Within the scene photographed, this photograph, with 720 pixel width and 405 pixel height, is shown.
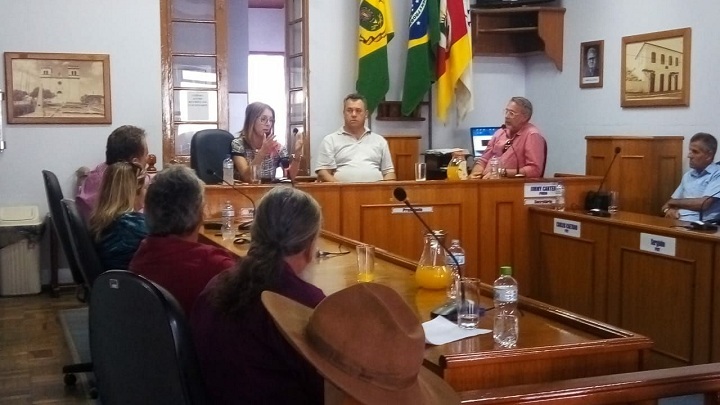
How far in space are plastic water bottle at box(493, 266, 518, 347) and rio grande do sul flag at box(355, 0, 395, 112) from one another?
4.67m

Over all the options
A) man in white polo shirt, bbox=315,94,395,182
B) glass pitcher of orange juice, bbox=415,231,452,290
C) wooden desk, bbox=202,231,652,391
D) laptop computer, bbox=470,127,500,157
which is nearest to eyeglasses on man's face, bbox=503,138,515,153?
man in white polo shirt, bbox=315,94,395,182

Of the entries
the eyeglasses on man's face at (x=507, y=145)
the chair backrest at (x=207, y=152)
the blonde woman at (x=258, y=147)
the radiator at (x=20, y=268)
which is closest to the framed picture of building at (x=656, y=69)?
the eyeglasses on man's face at (x=507, y=145)

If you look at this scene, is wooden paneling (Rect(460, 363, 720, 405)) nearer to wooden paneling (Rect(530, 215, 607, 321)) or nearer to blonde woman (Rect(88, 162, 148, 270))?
blonde woman (Rect(88, 162, 148, 270))

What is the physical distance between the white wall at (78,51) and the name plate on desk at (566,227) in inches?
118

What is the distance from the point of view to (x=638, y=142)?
18.2 feet

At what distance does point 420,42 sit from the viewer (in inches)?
265

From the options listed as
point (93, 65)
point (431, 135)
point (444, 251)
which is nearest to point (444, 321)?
point (444, 251)

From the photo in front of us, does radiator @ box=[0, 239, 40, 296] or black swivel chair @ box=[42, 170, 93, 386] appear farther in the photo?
radiator @ box=[0, 239, 40, 296]

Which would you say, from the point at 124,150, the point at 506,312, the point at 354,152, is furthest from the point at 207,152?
the point at 506,312

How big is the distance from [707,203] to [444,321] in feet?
11.1

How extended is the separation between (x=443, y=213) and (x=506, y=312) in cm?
286

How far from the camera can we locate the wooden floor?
3.64 m

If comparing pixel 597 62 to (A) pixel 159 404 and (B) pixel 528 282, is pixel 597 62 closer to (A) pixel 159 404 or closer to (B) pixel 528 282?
(B) pixel 528 282

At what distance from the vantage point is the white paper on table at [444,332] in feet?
6.17
